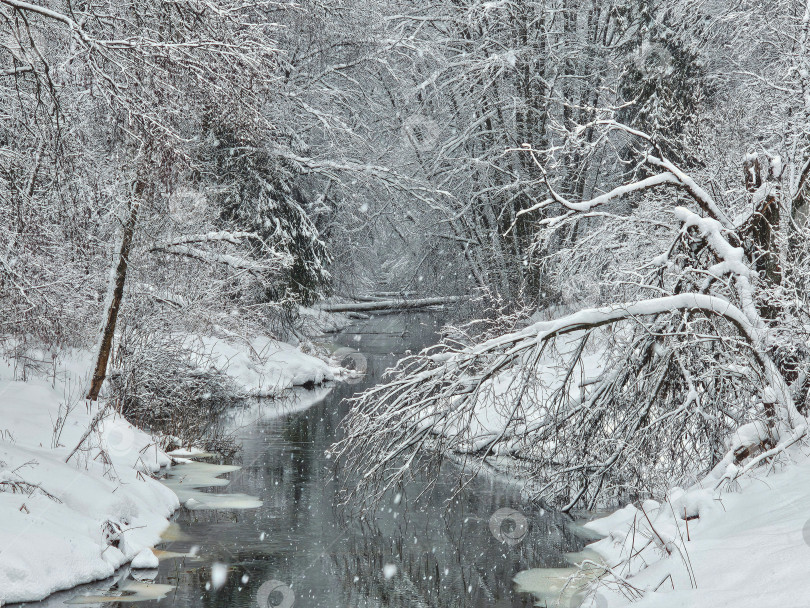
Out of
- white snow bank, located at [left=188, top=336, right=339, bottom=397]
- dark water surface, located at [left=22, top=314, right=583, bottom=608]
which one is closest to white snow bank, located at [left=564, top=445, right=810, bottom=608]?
dark water surface, located at [left=22, top=314, right=583, bottom=608]

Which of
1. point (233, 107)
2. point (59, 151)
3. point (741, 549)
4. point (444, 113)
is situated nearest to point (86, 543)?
point (59, 151)

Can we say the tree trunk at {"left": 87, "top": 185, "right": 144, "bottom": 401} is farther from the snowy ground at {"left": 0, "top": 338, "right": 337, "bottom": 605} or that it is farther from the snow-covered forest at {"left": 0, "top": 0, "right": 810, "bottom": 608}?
the snowy ground at {"left": 0, "top": 338, "right": 337, "bottom": 605}

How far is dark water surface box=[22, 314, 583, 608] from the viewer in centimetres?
764

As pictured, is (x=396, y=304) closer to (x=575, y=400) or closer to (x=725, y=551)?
(x=575, y=400)

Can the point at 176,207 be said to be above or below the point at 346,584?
above

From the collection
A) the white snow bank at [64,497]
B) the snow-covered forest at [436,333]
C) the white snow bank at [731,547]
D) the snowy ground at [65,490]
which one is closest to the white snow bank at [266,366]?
the snow-covered forest at [436,333]

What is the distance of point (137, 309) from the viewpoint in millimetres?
14641

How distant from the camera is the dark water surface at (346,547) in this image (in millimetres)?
7641

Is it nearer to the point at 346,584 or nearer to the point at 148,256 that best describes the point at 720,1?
the point at 148,256

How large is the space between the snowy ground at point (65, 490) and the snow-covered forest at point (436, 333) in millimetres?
38

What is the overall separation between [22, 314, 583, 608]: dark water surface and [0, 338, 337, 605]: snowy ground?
0.27 m

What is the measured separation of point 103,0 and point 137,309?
7.76 m

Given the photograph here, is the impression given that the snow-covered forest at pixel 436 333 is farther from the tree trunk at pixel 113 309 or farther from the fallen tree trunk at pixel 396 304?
the fallen tree trunk at pixel 396 304

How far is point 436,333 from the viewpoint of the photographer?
12.9 meters
